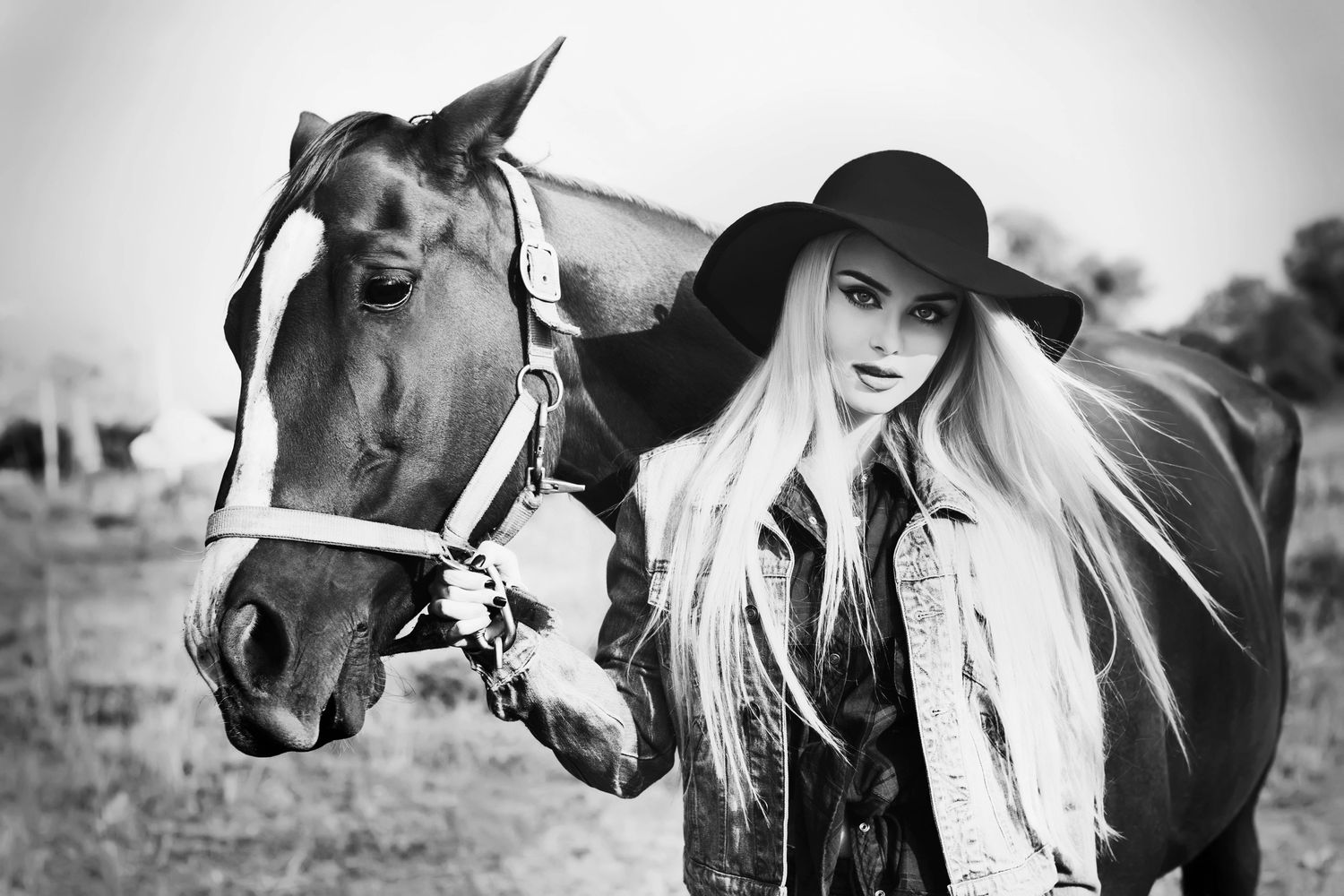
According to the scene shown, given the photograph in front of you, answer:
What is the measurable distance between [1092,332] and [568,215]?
204 centimetres

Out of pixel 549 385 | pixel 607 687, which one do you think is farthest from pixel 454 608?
pixel 549 385

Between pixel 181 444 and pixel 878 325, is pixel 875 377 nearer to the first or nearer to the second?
pixel 878 325

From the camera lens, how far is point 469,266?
161 centimetres

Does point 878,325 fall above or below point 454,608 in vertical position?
above

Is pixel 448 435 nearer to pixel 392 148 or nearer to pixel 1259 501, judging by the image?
pixel 392 148

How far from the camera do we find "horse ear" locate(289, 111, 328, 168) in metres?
1.81

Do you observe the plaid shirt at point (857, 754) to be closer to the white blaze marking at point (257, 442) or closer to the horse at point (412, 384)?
the horse at point (412, 384)

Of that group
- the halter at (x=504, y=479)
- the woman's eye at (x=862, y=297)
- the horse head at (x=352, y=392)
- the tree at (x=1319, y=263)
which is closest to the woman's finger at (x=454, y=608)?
the halter at (x=504, y=479)

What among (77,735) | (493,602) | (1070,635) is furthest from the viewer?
(77,735)

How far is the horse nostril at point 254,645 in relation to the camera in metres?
1.35

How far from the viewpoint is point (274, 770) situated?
14.0 feet

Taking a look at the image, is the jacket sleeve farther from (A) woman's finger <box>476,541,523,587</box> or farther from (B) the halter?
(B) the halter

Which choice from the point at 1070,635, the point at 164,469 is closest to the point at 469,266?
the point at 1070,635

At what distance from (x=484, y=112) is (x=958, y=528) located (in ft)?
3.30
